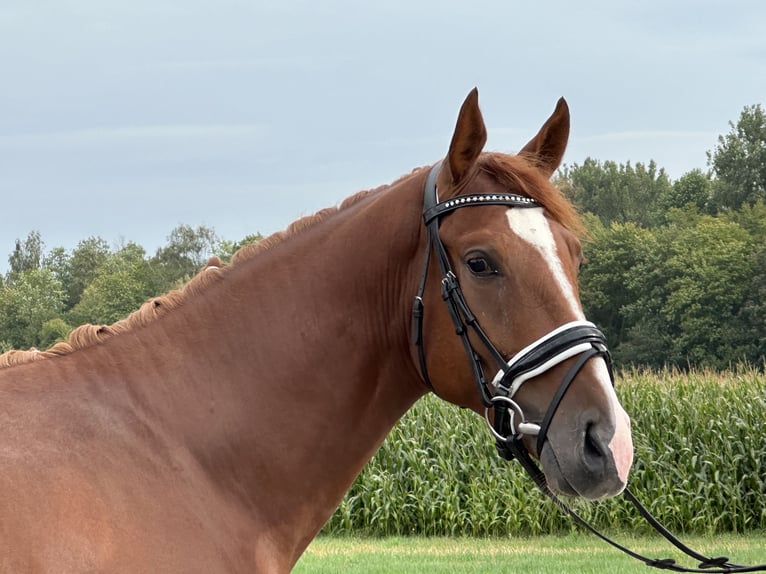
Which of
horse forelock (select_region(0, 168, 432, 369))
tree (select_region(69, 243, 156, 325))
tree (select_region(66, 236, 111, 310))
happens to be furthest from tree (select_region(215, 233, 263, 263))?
tree (select_region(66, 236, 111, 310))

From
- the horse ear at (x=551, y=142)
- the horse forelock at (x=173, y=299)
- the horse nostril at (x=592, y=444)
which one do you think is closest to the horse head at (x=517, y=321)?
the horse nostril at (x=592, y=444)

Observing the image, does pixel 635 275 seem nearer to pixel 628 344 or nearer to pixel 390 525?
pixel 628 344

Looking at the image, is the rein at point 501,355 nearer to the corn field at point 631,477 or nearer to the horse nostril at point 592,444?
the horse nostril at point 592,444

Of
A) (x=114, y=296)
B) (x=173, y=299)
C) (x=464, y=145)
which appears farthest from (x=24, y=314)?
(x=464, y=145)

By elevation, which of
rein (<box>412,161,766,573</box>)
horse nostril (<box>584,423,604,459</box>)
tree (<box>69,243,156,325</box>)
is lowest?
horse nostril (<box>584,423,604,459</box>)

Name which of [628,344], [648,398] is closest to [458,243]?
[648,398]

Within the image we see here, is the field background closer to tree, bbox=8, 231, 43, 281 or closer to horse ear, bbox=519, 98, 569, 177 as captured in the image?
horse ear, bbox=519, 98, 569, 177

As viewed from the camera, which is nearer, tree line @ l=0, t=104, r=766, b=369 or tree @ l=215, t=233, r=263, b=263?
tree @ l=215, t=233, r=263, b=263

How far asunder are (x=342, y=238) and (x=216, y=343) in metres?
0.56

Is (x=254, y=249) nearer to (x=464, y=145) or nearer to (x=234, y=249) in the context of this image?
(x=464, y=145)

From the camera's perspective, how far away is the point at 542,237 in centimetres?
277

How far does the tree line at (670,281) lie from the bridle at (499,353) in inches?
1771

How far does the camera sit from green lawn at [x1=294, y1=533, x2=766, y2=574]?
9.62 meters

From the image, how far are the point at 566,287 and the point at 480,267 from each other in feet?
0.89
